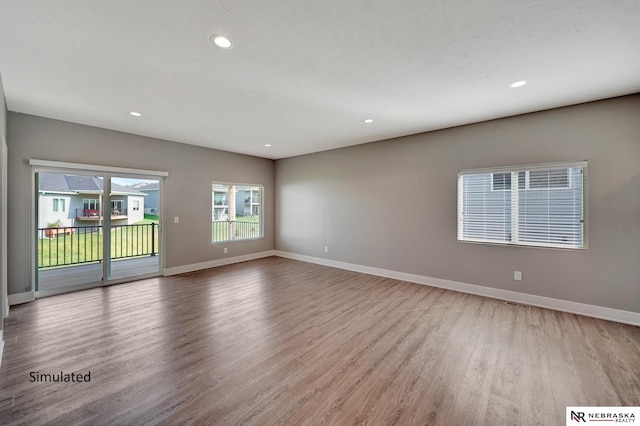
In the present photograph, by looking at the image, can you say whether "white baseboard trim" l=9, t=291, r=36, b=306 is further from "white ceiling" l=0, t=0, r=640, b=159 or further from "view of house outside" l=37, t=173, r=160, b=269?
"white ceiling" l=0, t=0, r=640, b=159

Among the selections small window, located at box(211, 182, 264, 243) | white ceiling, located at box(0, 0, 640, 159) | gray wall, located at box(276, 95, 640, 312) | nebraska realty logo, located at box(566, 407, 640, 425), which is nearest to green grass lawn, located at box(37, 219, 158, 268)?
small window, located at box(211, 182, 264, 243)

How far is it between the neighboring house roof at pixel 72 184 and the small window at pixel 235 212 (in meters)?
1.90

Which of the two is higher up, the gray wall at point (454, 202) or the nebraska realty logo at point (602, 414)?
the gray wall at point (454, 202)

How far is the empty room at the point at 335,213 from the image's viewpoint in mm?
1822

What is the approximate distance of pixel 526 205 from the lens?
373 centimetres

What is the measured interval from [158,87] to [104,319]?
2877 mm

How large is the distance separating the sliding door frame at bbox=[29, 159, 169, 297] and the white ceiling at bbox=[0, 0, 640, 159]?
772mm

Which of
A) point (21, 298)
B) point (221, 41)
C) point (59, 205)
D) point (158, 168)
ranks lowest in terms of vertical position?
point (21, 298)

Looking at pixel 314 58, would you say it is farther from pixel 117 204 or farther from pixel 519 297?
pixel 117 204

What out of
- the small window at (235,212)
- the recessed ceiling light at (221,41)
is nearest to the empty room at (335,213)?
the recessed ceiling light at (221,41)

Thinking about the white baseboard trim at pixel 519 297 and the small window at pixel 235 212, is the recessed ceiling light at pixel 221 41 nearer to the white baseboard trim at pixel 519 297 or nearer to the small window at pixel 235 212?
the small window at pixel 235 212

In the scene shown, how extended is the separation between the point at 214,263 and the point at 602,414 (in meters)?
6.09

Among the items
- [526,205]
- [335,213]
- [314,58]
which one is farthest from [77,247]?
[526,205]

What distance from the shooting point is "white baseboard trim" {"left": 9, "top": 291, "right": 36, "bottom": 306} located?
358 cm
